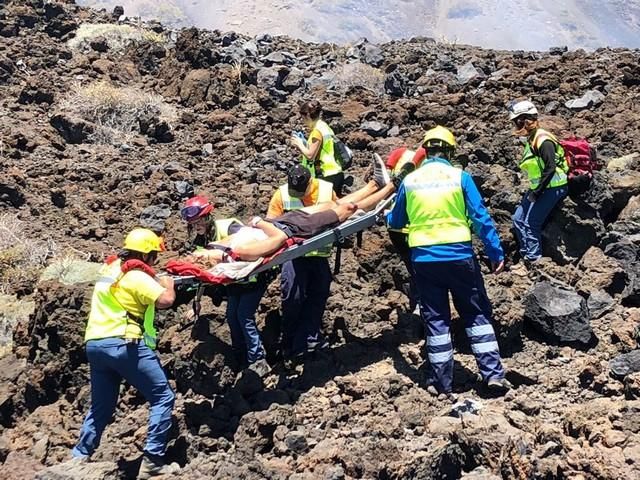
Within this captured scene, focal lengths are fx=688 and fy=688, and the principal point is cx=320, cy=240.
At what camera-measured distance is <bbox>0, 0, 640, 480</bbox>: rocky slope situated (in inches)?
164

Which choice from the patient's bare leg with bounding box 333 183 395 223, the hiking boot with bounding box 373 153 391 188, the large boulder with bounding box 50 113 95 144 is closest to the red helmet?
the patient's bare leg with bounding box 333 183 395 223

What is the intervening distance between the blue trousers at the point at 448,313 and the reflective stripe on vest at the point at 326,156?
2.20 metres

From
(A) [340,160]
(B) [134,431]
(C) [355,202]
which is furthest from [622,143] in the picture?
(B) [134,431]

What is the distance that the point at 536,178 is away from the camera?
242 inches

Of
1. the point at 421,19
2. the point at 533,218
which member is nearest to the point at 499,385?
the point at 533,218

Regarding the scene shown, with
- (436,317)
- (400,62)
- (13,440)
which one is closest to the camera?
(436,317)

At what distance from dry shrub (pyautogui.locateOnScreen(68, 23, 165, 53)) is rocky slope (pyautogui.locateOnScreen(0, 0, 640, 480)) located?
2740 millimetres

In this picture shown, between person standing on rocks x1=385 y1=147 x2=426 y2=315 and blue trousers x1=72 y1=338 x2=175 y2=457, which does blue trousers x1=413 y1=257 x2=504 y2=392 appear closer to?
person standing on rocks x1=385 y1=147 x2=426 y2=315

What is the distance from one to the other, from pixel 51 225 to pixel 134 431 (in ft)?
16.2

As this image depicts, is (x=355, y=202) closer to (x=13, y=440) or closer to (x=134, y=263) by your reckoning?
(x=134, y=263)

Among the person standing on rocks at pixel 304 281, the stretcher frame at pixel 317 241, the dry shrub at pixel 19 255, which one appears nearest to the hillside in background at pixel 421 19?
the dry shrub at pixel 19 255

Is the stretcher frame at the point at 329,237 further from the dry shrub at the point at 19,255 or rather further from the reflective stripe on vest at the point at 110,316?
the dry shrub at the point at 19,255

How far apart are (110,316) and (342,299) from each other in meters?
2.27

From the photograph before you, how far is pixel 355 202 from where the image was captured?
546 cm
